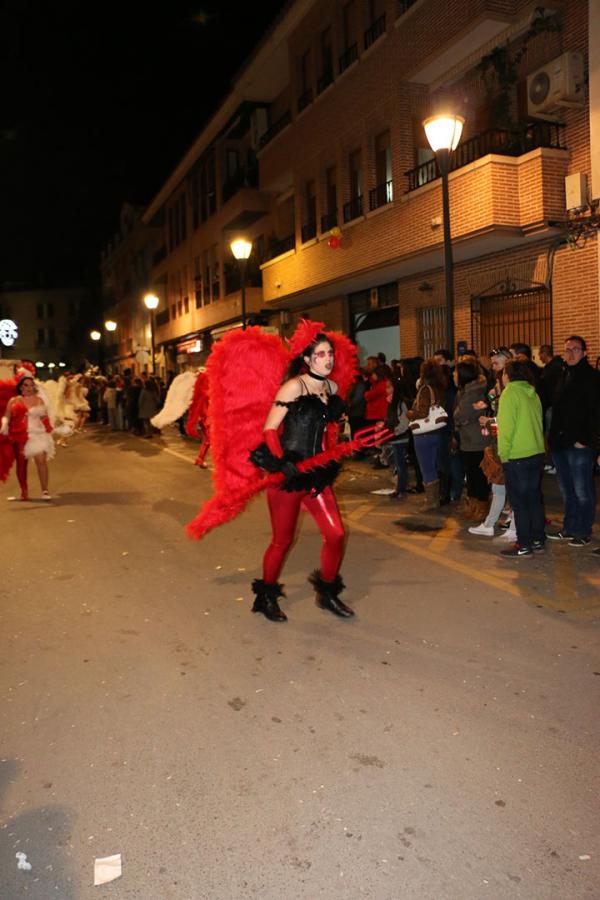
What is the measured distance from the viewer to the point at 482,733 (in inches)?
148

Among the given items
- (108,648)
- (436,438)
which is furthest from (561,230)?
(108,648)

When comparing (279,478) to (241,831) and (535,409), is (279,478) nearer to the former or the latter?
(241,831)

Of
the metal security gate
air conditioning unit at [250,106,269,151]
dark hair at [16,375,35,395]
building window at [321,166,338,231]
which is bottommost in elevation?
dark hair at [16,375,35,395]

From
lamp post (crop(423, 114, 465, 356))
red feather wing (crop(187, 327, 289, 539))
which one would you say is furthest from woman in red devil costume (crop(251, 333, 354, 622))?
lamp post (crop(423, 114, 465, 356))

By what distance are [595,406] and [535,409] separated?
2.40ft

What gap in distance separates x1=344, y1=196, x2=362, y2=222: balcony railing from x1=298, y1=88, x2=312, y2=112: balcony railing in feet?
12.3

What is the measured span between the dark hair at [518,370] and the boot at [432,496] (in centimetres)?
260

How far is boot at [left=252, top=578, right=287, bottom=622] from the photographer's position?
219 inches

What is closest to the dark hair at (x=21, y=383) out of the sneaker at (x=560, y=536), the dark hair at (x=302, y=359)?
the dark hair at (x=302, y=359)

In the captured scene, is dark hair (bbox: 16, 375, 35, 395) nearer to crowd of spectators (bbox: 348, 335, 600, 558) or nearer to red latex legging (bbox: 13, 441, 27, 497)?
red latex legging (bbox: 13, 441, 27, 497)

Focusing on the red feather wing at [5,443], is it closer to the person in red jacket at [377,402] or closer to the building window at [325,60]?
the person in red jacket at [377,402]

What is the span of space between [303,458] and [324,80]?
17399mm

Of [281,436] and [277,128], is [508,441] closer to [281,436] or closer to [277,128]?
[281,436]

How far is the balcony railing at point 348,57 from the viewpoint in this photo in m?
18.1
